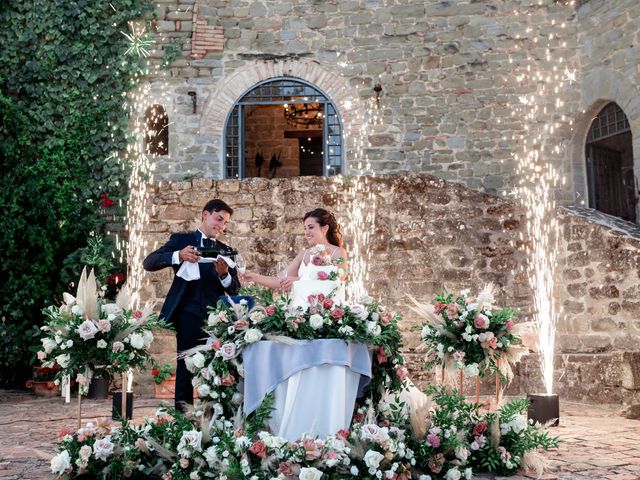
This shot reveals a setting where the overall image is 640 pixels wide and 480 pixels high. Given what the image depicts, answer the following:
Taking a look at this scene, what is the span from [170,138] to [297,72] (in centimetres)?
224

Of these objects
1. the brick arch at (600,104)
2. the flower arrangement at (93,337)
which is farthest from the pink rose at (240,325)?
the brick arch at (600,104)

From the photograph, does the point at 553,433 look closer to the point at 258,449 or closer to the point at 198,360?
the point at 258,449

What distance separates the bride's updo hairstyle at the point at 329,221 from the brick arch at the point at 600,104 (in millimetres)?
6288

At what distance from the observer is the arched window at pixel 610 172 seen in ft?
34.9

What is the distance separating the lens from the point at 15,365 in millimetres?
8352

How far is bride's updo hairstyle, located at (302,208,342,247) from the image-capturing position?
187 inches

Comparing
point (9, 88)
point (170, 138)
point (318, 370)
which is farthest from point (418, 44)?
point (318, 370)

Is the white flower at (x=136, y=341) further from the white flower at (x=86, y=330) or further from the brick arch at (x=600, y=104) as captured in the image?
the brick arch at (x=600, y=104)

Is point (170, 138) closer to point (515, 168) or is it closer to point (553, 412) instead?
point (515, 168)

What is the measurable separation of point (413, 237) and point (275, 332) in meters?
4.36

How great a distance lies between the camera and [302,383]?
3.68 metres

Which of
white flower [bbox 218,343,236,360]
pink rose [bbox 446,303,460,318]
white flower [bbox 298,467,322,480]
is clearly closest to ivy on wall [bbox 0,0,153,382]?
white flower [bbox 218,343,236,360]

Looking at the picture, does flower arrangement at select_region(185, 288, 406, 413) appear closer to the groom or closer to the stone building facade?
the groom

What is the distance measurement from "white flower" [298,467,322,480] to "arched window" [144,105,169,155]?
8.13 m
